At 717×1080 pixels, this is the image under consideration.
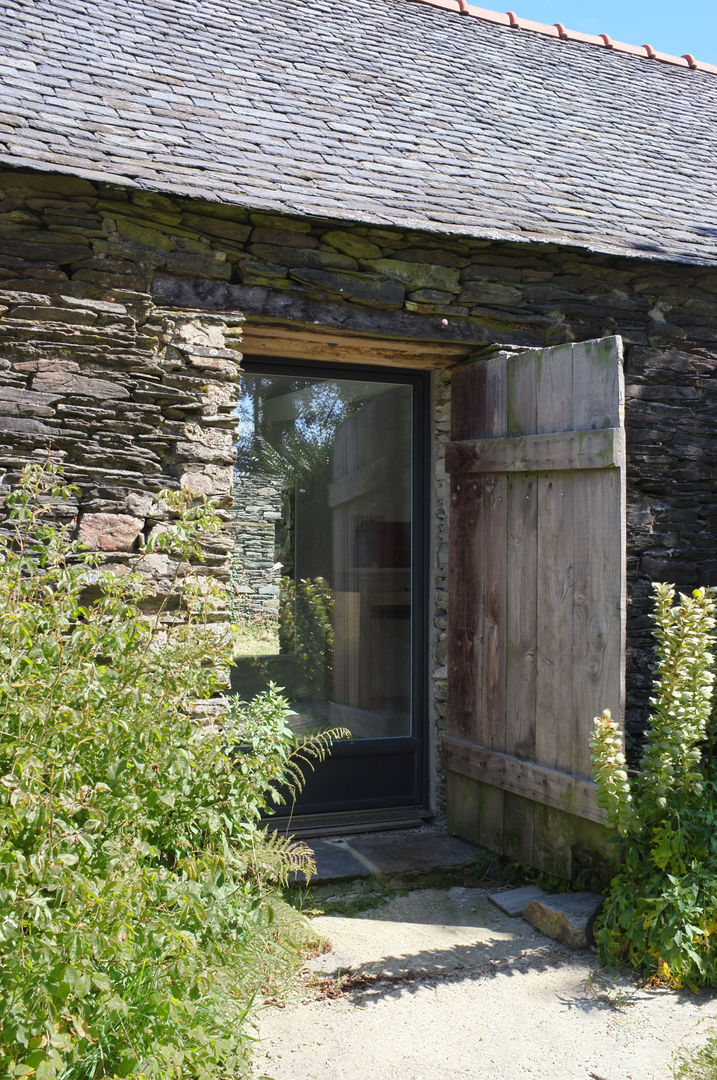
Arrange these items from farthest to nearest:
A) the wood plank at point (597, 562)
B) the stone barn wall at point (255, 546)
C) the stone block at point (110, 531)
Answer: the stone barn wall at point (255, 546) → the stone block at point (110, 531) → the wood plank at point (597, 562)

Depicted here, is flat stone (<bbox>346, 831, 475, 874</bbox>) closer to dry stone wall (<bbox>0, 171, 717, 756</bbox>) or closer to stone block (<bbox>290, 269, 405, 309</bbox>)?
dry stone wall (<bbox>0, 171, 717, 756</bbox>)

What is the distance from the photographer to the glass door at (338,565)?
4648 millimetres

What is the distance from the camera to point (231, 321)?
409 centimetres

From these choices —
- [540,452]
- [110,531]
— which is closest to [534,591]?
[540,452]

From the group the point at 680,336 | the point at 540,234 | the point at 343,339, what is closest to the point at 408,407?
the point at 343,339

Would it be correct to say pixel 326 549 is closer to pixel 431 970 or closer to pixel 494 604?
pixel 494 604

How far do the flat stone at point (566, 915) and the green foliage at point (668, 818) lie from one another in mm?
81

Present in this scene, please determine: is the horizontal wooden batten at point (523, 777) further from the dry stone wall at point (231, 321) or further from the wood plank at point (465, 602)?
the dry stone wall at point (231, 321)

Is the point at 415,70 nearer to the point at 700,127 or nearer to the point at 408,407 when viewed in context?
the point at 700,127

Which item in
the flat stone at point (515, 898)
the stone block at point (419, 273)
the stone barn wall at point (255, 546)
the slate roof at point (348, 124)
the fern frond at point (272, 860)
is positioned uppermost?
the slate roof at point (348, 124)

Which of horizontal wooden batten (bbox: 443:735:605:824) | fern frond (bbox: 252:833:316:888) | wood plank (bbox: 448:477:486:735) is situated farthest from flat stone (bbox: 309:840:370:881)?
wood plank (bbox: 448:477:486:735)

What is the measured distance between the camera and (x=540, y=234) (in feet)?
14.4

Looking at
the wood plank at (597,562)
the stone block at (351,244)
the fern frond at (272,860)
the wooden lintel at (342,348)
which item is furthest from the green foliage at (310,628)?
the stone block at (351,244)

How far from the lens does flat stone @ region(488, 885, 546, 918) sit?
12.7ft
